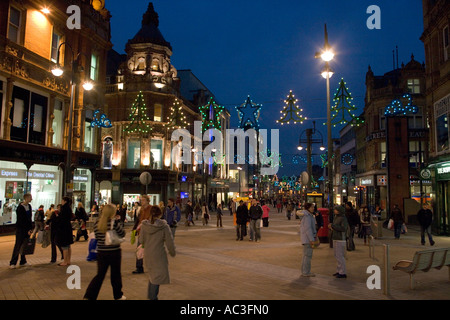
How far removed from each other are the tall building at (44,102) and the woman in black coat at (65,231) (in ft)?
26.2

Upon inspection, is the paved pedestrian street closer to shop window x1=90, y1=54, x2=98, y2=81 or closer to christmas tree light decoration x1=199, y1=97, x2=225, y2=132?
christmas tree light decoration x1=199, y1=97, x2=225, y2=132

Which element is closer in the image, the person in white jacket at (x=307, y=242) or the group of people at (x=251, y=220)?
the person in white jacket at (x=307, y=242)

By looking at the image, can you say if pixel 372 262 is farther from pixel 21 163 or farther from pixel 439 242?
pixel 21 163

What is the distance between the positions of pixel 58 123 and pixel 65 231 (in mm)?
14485

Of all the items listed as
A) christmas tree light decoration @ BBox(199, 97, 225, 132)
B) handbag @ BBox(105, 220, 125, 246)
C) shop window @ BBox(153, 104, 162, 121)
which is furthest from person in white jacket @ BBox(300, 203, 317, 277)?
shop window @ BBox(153, 104, 162, 121)

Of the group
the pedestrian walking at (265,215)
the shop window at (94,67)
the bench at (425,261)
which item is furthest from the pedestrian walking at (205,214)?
the bench at (425,261)

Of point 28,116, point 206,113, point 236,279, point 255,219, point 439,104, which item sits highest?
point 206,113

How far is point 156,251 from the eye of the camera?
6.10 m

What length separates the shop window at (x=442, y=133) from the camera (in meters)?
18.4

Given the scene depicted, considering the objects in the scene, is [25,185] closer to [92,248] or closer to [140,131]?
[92,248]

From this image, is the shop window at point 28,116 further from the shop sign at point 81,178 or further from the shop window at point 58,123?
the shop sign at point 81,178

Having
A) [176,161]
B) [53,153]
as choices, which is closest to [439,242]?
[53,153]

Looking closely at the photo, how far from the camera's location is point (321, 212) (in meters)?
16.2

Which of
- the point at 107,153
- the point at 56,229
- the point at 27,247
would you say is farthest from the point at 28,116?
the point at 107,153
